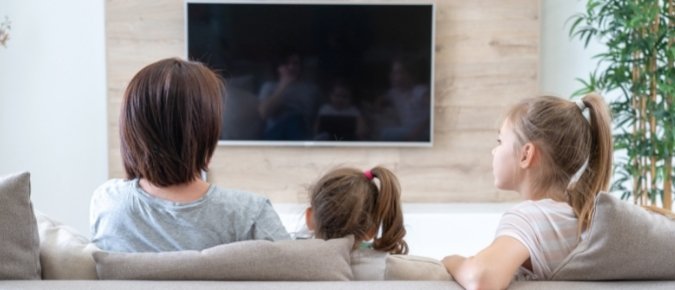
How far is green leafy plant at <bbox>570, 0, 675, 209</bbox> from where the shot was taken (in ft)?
11.7

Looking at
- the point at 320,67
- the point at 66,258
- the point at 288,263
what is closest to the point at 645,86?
the point at 320,67

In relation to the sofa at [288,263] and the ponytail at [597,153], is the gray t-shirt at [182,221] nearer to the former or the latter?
the sofa at [288,263]

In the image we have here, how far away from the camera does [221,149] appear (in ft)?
16.0

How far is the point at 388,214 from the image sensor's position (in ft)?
5.35

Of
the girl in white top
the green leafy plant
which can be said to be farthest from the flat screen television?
the girl in white top

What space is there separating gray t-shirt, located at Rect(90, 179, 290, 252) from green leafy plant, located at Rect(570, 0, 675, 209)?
2.41m

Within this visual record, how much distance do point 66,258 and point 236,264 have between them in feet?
1.08

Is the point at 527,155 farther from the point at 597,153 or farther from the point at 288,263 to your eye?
the point at 288,263

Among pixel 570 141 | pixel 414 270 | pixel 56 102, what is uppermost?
pixel 570 141

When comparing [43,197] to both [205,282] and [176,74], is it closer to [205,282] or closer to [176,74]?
[176,74]

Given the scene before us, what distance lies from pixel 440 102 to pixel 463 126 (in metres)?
0.20

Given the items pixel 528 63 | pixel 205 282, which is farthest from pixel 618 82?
pixel 205 282

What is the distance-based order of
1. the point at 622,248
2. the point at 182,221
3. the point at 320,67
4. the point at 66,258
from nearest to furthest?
1. the point at 622,248
2. the point at 66,258
3. the point at 182,221
4. the point at 320,67

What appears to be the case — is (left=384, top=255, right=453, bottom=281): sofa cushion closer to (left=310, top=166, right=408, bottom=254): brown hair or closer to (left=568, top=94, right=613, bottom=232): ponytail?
(left=310, top=166, right=408, bottom=254): brown hair
